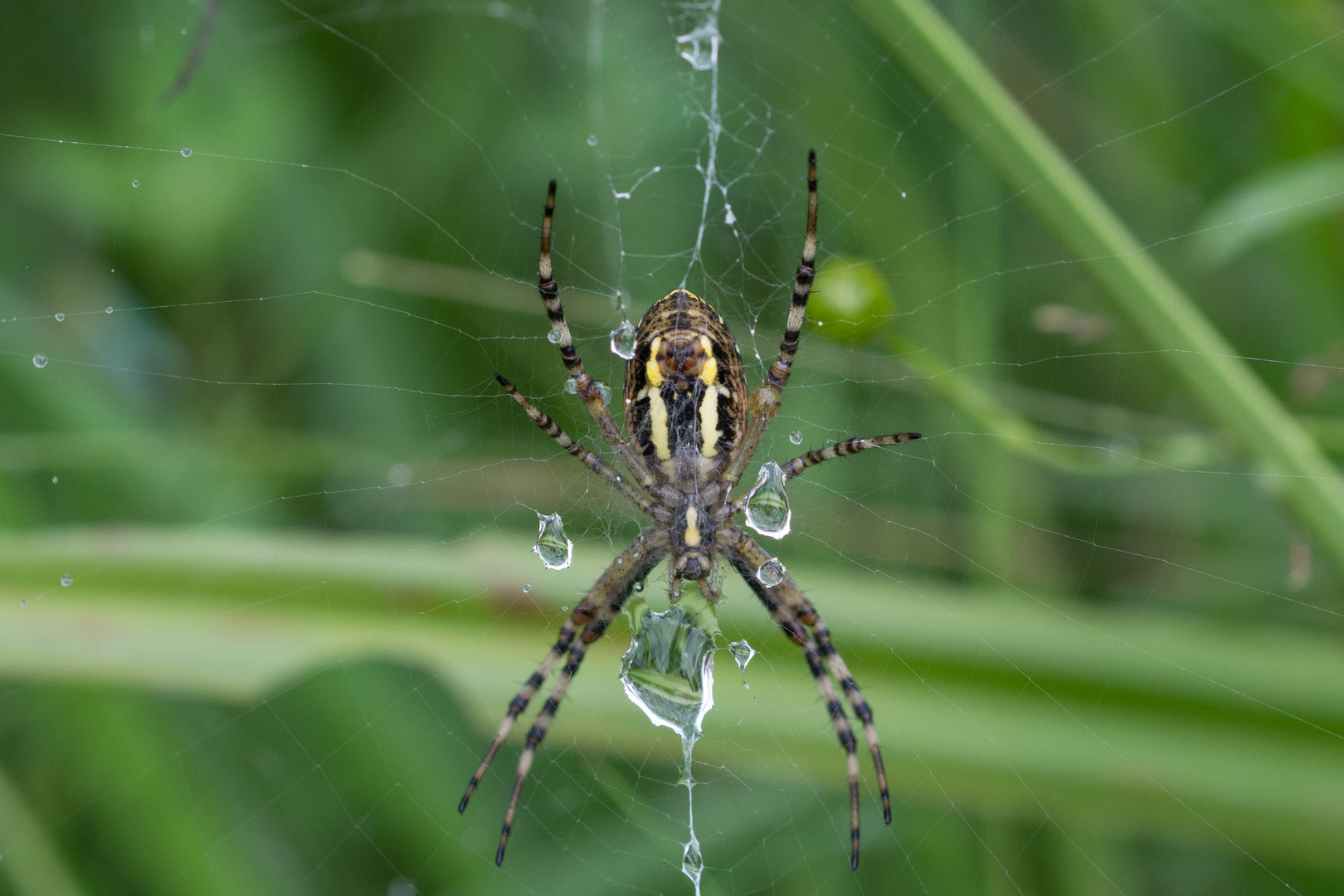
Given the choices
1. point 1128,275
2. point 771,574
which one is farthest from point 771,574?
point 1128,275

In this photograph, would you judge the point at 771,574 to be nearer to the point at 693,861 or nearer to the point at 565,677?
the point at 565,677

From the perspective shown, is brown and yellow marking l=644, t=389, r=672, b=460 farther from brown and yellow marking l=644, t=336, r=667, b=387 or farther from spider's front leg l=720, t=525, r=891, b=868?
spider's front leg l=720, t=525, r=891, b=868

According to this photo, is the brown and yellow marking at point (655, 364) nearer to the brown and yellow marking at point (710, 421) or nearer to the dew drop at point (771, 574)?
the brown and yellow marking at point (710, 421)

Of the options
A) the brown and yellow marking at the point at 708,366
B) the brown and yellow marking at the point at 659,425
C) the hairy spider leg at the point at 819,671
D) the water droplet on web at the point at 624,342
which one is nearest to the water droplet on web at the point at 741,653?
the hairy spider leg at the point at 819,671

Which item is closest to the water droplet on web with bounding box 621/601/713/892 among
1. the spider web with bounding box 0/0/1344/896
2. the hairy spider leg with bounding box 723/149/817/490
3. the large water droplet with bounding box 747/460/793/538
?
the spider web with bounding box 0/0/1344/896

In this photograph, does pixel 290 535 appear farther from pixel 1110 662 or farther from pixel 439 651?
pixel 1110 662

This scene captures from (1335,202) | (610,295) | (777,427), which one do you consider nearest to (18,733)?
(610,295)
